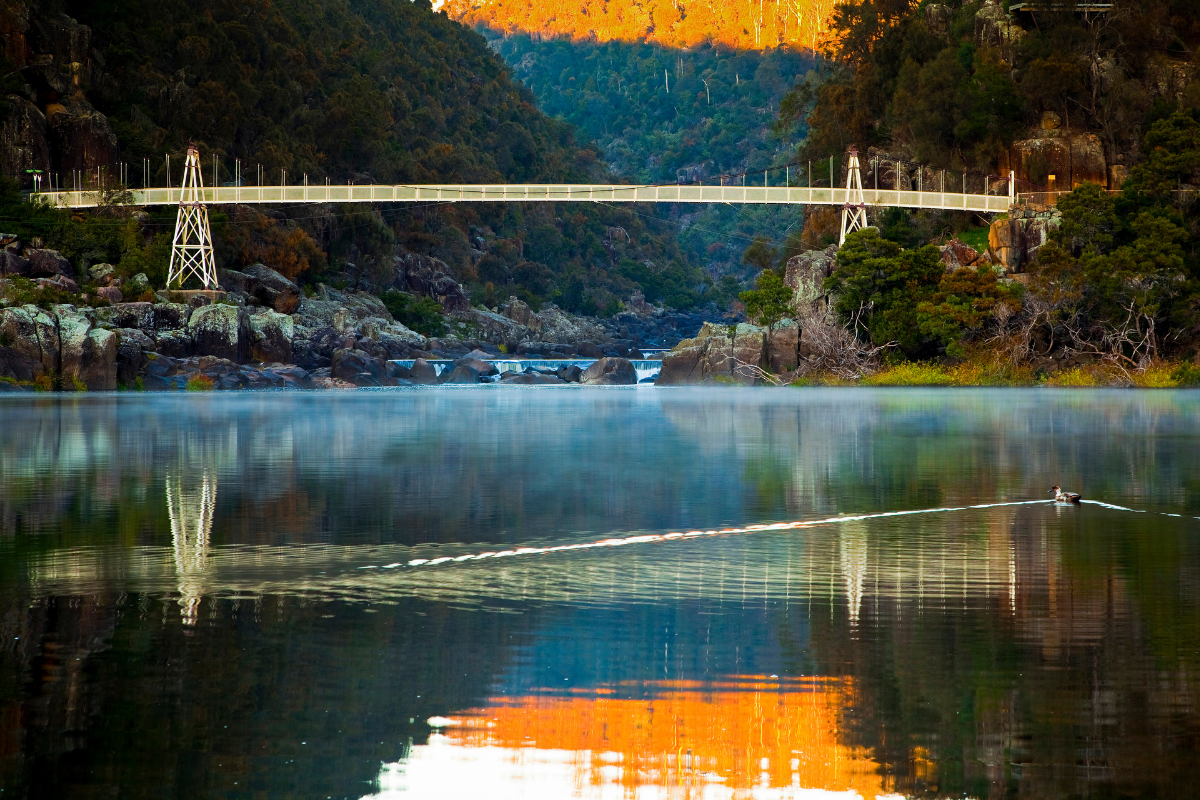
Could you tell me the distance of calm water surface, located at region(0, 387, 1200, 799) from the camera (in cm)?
443

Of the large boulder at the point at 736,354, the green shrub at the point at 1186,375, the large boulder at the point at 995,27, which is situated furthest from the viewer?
the large boulder at the point at 995,27

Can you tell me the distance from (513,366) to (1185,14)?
4067 cm

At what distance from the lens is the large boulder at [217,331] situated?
187 feet

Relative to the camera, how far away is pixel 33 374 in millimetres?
47219

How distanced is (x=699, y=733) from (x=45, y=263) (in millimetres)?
57721

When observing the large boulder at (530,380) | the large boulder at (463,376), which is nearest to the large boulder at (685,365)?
the large boulder at (530,380)

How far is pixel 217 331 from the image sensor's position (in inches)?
2248

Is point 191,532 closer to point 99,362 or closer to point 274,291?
point 99,362

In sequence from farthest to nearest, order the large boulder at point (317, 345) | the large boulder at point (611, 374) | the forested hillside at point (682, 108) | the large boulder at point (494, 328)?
1. the forested hillside at point (682, 108)
2. the large boulder at point (494, 328)
3. the large boulder at point (611, 374)
4. the large boulder at point (317, 345)

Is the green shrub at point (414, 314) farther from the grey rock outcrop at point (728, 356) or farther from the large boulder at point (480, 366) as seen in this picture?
the grey rock outcrop at point (728, 356)

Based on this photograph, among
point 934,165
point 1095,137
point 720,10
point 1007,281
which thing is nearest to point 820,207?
point 934,165

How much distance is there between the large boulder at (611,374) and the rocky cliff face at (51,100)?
29019mm

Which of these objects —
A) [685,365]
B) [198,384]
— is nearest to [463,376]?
[685,365]

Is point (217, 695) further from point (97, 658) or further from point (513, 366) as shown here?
point (513, 366)
